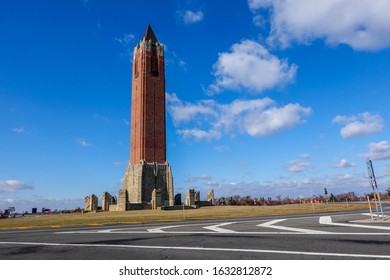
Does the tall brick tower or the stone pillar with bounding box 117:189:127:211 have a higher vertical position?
the tall brick tower

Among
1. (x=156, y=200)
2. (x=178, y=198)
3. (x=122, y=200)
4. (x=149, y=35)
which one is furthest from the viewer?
(x=149, y=35)

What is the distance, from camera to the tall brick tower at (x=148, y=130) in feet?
160

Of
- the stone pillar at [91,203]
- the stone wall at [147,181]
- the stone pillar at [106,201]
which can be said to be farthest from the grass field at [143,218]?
the stone wall at [147,181]

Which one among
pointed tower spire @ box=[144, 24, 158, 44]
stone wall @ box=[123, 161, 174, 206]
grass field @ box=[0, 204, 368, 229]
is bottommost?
grass field @ box=[0, 204, 368, 229]

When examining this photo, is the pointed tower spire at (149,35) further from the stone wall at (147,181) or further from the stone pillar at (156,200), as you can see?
the stone pillar at (156,200)

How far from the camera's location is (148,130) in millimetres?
51281

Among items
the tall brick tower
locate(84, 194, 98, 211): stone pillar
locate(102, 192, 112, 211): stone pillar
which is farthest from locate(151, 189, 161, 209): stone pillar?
locate(84, 194, 98, 211): stone pillar

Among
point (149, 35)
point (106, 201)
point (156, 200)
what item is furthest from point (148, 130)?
point (149, 35)

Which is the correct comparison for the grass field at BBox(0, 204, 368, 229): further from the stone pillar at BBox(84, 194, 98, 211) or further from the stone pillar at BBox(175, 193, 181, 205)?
the stone pillar at BBox(175, 193, 181, 205)

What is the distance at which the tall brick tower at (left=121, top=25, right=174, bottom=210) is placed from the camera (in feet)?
160

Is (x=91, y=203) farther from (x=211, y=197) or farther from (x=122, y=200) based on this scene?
(x=211, y=197)
